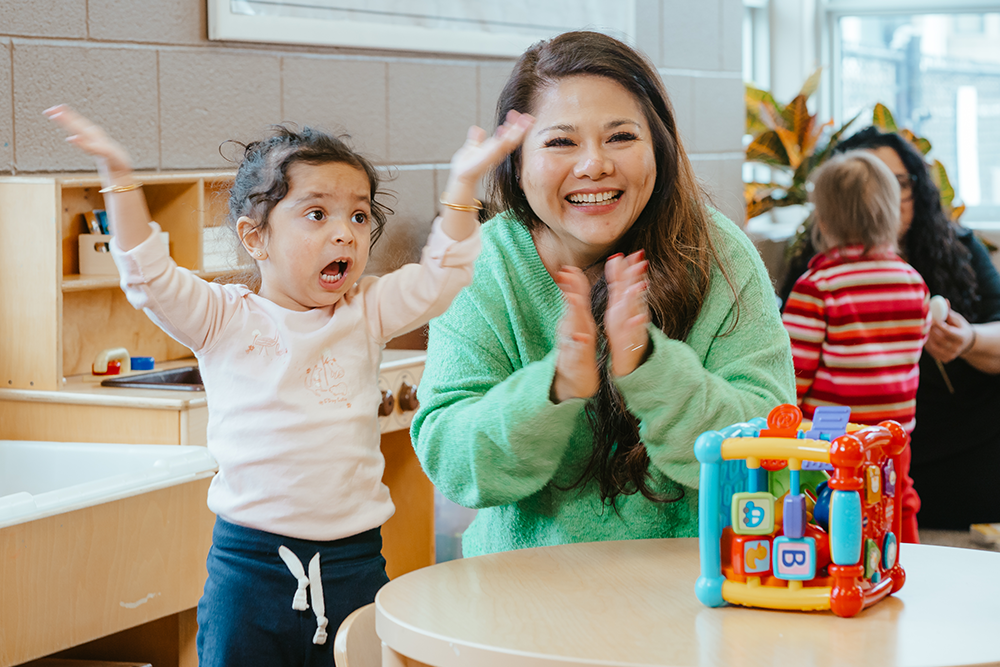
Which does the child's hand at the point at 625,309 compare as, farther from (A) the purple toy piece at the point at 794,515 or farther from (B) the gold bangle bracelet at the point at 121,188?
(B) the gold bangle bracelet at the point at 121,188

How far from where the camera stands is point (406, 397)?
280cm

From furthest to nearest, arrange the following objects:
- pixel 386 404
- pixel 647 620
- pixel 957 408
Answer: pixel 957 408 → pixel 386 404 → pixel 647 620

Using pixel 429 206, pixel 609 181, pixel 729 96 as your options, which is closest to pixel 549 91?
pixel 609 181

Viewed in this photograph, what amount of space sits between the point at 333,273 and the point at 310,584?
0.40 m

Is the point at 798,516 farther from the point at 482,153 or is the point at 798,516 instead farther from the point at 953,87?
the point at 953,87

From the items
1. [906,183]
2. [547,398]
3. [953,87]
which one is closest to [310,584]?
[547,398]

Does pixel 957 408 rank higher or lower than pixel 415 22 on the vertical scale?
lower

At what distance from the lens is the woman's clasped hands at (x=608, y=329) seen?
131cm

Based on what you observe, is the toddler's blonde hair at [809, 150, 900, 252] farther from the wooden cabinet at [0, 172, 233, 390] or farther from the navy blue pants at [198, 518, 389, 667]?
the navy blue pants at [198, 518, 389, 667]

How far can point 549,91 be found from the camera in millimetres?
1626

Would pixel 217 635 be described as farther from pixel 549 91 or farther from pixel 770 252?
pixel 770 252

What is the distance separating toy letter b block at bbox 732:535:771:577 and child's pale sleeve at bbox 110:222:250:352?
0.70 metres

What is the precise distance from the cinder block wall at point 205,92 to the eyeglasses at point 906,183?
1354 millimetres

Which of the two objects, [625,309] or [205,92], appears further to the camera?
[205,92]
